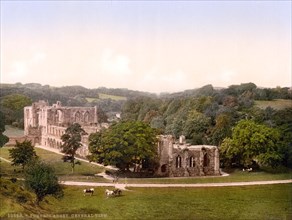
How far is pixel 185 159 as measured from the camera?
14.3m

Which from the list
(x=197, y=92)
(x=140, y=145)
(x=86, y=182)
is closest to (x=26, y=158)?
(x=86, y=182)

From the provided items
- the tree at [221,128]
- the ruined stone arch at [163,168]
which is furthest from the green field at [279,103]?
the ruined stone arch at [163,168]

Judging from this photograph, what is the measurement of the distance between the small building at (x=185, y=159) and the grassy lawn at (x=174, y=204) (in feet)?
3.71

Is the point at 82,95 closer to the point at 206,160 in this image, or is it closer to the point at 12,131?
the point at 12,131

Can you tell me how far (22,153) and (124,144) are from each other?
2.47 metres

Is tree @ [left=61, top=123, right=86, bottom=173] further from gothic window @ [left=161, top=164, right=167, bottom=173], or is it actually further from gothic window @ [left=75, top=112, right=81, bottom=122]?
gothic window @ [left=161, top=164, right=167, bottom=173]

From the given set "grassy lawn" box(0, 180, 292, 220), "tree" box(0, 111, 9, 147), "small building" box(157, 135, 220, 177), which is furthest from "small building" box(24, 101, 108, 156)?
"small building" box(157, 135, 220, 177)

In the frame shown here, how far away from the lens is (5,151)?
39.3 feet

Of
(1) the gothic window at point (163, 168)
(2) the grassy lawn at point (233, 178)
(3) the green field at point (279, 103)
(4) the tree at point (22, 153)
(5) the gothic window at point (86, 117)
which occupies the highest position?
(3) the green field at point (279, 103)

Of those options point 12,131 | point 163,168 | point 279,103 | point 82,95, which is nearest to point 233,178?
point 163,168

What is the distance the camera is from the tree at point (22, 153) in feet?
38.7

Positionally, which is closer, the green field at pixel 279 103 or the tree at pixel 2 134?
the tree at pixel 2 134

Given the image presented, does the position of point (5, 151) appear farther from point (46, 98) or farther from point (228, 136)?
→ point (228, 136)

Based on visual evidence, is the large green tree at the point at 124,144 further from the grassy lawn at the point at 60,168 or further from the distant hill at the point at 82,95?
the distant hill at the point at 82,95
